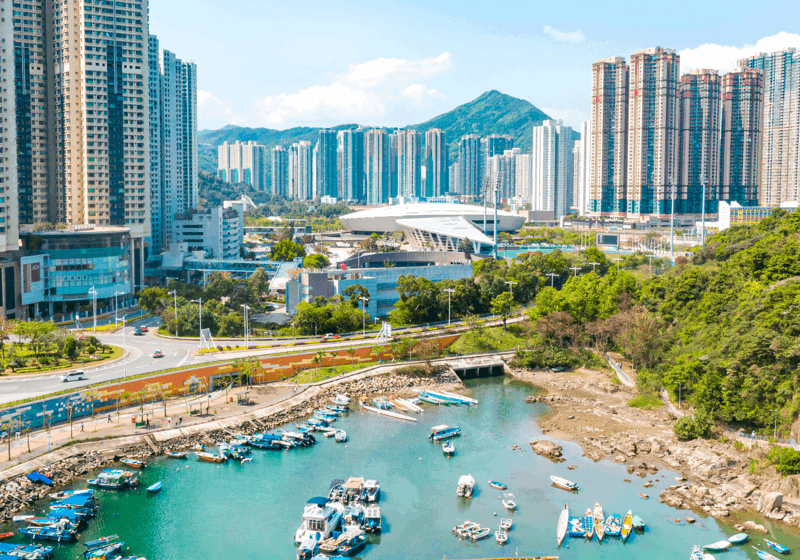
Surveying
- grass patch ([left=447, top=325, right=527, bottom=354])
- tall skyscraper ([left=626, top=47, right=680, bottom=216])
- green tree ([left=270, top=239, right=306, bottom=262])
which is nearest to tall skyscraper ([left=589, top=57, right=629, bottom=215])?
tall skyscraper ([left=626, top=47, right=680, bottom=216])

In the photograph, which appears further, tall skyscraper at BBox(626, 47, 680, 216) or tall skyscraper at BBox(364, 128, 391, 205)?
tall skyscraper at BBox(364, 128, 391, 205)

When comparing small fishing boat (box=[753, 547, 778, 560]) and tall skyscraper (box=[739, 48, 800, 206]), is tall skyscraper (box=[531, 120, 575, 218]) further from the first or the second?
small fishing boat (box=[753, 547, 778, 560])

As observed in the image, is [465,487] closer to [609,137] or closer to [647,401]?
[647,401]

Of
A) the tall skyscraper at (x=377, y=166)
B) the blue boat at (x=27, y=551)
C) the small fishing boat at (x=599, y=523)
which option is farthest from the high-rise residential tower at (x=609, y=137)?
the blue boat at (x=27, y=551)

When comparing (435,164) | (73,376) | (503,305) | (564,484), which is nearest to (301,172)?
(435,164)

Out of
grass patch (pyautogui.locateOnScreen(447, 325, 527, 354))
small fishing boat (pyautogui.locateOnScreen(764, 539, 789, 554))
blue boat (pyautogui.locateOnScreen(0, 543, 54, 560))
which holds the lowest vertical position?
small fishing boat (pyautogui.locateOnScreen(764, 539, 789, 554))

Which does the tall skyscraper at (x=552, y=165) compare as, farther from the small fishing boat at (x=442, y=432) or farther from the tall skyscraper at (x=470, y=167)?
the small fishing boat at (x=442, y=432)

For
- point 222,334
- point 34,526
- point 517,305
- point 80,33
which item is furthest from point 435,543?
point 80,33
